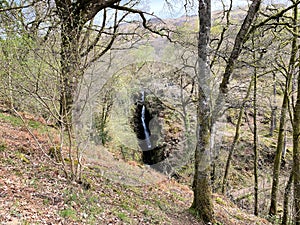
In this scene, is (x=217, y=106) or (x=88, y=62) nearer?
(x=88, y=62)

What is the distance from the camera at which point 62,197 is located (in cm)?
499

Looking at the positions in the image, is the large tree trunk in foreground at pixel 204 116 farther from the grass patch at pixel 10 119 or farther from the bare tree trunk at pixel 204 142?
the grass patch at pixel 10 119

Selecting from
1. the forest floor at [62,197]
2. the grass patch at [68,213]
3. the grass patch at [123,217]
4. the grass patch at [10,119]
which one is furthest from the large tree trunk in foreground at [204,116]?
the grass patch at [10,119]

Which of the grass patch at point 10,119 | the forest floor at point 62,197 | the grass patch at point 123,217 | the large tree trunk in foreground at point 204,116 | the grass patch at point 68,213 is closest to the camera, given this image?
the forest floor at point 62,197

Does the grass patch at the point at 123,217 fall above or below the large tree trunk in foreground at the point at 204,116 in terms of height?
below

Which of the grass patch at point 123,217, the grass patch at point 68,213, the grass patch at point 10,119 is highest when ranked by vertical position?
the grass patch at point 10,119

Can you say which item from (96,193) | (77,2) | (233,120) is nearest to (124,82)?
(77,2)

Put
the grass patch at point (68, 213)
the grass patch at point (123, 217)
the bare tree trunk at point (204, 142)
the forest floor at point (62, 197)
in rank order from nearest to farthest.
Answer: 1. the forest floor at point (62, 197)
2. the grass patch at point (68, 213)
3. the grass patch at point (123, 217)
4. the bare tree trunk at point (204, 142)

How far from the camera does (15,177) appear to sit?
Result: 518 centimetres

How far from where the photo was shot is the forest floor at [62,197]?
13.7 feet

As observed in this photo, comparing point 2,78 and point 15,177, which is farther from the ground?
point 2,78

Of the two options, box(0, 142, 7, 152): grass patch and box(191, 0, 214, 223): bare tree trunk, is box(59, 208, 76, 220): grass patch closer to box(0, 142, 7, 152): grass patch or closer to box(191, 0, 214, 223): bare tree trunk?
box(0, 142, 7, 152): grass patch

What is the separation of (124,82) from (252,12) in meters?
8.93

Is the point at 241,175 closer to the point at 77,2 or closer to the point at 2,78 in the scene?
the point at 77,2
